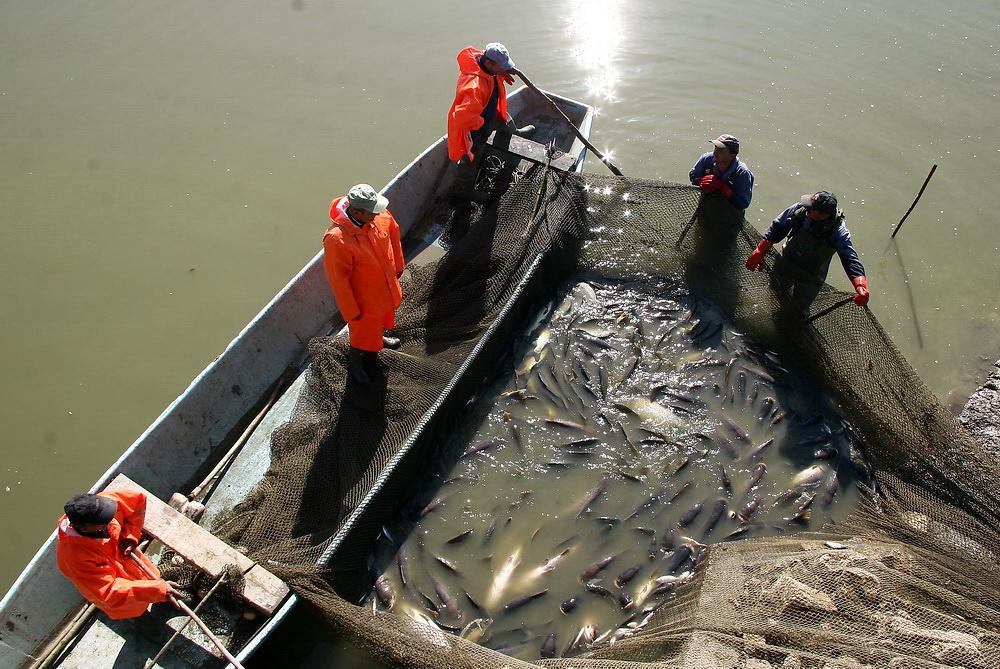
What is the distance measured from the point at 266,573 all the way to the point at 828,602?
13.4ft

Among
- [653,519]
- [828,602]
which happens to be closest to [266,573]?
[653,519]

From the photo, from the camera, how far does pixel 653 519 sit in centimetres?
588

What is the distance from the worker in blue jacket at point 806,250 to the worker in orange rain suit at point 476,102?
3.43 m

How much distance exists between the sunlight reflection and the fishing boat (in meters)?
3.89

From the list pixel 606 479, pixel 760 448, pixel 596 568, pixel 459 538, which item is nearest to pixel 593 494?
pixel 606 479

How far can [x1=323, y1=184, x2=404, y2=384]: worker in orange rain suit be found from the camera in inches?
213

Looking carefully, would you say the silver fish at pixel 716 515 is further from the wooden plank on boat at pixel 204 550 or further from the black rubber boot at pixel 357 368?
the wooden plank on boat at pixel 204 550

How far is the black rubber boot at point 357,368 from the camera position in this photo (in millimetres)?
6207

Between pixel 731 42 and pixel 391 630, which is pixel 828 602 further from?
pixel 731 42

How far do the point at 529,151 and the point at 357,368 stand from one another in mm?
3908

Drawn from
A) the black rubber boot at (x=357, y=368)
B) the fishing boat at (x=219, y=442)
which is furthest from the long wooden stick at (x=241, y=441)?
the black rubber boot at (x=357, y=368)

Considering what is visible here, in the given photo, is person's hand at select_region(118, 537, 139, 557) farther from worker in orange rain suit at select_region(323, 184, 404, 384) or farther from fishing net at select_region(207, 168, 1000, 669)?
worker in orange rain suit at select_region(323, 184, 404, 384)

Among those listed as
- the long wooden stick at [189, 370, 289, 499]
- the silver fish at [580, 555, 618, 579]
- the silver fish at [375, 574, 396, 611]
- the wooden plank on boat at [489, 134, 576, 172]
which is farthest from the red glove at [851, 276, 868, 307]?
the long wooden stick at [189, 370, 289, 499]

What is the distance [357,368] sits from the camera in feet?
20.4
